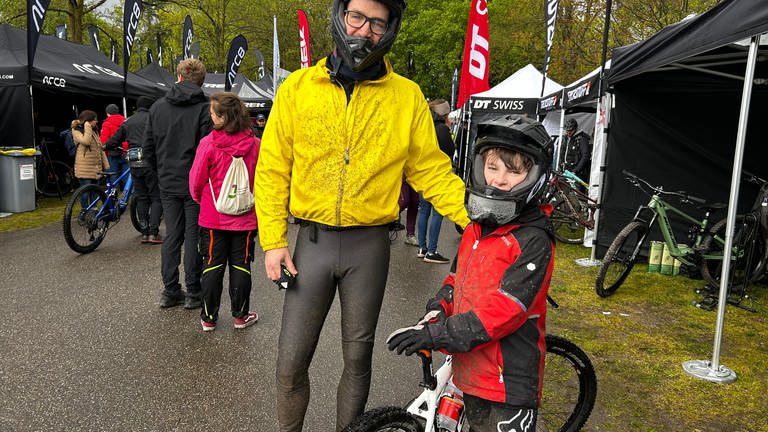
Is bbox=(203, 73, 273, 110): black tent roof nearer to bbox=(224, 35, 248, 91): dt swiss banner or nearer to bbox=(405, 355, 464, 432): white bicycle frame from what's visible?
bbox=(224, 35, 248, 91): dt swiss banner

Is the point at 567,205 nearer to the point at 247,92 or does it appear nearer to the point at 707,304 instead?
the point at 707,304

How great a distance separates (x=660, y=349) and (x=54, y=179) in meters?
12.3

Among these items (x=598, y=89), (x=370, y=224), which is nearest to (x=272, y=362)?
(x=370, y=224)

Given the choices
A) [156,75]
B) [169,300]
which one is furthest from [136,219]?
[156,75]

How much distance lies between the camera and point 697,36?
→ 4.39 m

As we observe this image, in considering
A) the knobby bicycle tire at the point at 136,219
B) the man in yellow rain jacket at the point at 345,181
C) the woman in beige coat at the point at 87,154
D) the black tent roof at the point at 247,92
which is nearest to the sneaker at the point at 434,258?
the knobby bicycle tire at the point at 136,219

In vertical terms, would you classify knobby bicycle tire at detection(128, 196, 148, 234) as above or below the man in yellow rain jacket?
below

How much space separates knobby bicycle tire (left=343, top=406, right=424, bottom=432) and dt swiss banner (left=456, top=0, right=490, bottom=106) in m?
4.38

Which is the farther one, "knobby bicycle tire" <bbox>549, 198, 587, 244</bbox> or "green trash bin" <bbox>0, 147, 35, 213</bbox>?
"green trash bin" <bbox>0, 147, 35, 213</bbox>

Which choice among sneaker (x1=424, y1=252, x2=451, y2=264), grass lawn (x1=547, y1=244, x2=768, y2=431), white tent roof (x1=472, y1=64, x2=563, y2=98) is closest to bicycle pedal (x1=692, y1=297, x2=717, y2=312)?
grass lawn (x1=547, y1=244, x2=768, y2=431)

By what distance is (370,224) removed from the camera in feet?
7.73

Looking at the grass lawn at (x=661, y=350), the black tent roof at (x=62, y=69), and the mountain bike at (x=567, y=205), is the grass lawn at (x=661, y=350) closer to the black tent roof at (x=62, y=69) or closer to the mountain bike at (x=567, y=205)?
the mountain bike at (x=567, y=205)

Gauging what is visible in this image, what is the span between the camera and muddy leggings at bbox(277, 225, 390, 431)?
2.36 metres

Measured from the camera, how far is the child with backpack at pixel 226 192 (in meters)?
4.17
